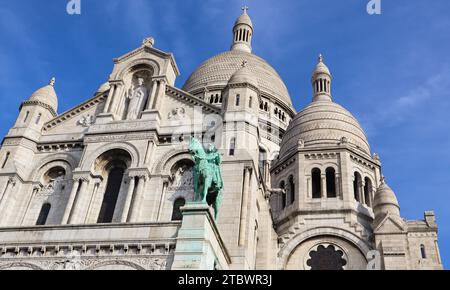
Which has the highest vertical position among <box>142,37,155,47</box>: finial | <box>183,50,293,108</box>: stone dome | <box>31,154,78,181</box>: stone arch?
<box>183,50,293,108</box>: stone dome

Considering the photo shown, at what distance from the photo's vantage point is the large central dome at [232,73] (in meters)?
52.7

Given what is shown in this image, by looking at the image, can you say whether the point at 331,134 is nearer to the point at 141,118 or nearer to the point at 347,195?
the point at 347,195

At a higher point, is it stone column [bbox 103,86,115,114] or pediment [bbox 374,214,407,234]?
stone column [bbox 103,86,115,114]

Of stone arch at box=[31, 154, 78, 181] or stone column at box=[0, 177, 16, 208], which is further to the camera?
stone arch at box=[31, 154, 78, 181]

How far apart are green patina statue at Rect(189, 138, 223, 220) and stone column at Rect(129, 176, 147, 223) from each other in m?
4.96

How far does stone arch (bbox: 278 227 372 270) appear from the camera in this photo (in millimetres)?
31906

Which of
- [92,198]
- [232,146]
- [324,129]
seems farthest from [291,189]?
[92,198]

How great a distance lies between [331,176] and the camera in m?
36.0

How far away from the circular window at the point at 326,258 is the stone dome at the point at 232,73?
870 inches

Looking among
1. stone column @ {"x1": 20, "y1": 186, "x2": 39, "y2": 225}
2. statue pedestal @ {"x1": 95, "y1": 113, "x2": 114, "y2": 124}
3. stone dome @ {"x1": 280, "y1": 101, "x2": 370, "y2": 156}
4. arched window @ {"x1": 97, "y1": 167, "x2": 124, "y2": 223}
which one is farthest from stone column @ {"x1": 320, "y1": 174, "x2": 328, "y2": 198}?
stone column @ {"x1": 20, "y1": 186, "x2": 39, "y2": 225}

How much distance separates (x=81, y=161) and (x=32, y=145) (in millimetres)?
3684

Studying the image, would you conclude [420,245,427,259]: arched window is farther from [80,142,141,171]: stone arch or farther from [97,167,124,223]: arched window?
[97,167,124,223]: arched window

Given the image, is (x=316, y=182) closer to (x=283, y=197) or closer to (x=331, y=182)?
(x=331, y=182)
